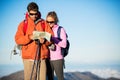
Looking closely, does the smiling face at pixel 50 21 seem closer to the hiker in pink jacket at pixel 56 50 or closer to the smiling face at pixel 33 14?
the hiker in pink jacket at pixel 56 50

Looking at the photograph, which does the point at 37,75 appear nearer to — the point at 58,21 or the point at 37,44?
the point at 37,44

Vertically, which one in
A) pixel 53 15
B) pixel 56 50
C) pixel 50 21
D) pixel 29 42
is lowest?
pixel 56 50

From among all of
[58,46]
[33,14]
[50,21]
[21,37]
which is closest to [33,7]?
[33,14]

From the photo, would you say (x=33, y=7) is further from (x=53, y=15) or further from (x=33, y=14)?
(x=53, y=15)

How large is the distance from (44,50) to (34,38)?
0.30m

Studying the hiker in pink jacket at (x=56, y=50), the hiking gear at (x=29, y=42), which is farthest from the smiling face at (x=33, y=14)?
the hiker in pink jacket at (x=56, y=50)

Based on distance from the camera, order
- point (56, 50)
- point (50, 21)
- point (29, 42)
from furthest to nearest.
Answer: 1. point (50, 21)
2. point (56, 50)
3. point (29, 42)

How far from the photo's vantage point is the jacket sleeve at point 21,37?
18.8 feet

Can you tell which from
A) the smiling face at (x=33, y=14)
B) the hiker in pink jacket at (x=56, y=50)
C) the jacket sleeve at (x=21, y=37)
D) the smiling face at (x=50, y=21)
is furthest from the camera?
the smiling face at (x=50, y=21)

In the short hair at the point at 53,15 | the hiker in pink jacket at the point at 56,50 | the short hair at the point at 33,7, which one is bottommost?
the hiker in pink jacket at the point at 56,50

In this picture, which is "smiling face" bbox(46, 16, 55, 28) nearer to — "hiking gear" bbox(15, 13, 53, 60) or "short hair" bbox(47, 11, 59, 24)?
"short hair" bbox(47, 11, 59, 24)

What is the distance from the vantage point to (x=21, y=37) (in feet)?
19.0

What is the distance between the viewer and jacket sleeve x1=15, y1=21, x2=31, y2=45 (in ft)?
18.8

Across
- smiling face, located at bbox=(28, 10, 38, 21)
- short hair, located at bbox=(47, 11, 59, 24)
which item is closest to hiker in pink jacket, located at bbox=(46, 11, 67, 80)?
short hair, located at bbox=(47, 11, 59, 24)
